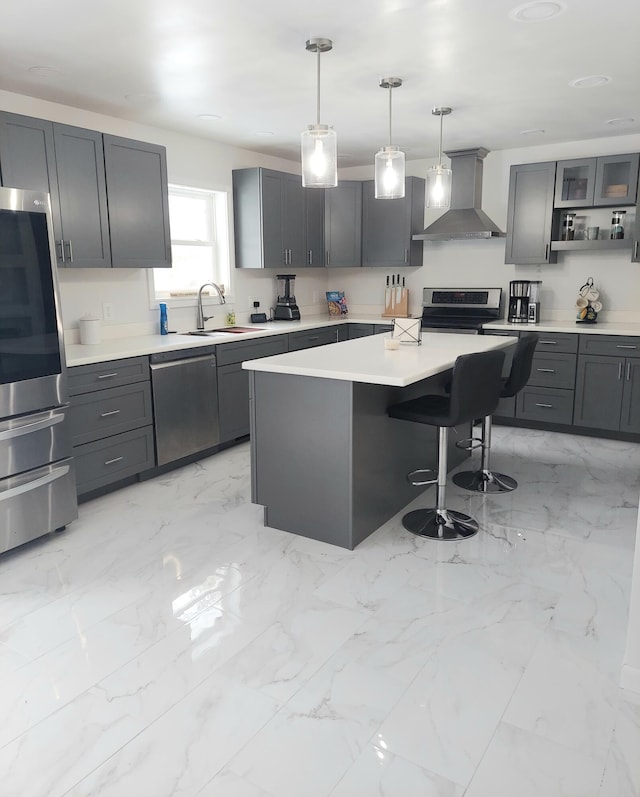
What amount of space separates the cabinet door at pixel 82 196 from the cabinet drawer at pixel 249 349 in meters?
1.05

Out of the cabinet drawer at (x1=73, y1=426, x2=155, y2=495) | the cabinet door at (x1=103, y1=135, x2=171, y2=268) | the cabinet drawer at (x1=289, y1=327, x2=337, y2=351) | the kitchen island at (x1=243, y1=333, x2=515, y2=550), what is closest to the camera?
the kitchen island at (x1=243, y1=333, x2=515, y2=550)

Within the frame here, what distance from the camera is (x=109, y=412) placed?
12.3 feet

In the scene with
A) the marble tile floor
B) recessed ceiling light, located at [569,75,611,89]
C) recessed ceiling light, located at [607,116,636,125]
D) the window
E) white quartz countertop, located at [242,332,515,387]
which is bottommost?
the marble tile floor

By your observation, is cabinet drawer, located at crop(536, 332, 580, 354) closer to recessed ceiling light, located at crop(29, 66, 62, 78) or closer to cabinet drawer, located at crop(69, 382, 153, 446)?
cabinet drawer, located at crop(69, 382, 153, 446)

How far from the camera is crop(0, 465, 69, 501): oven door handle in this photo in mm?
2943

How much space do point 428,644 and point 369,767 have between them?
64cm

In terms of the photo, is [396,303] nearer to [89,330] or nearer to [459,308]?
[459,308]

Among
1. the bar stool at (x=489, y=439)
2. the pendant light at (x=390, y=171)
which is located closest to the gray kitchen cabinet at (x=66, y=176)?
the pendant light at (x=390, y=171)

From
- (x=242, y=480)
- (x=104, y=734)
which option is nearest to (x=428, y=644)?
(x=104, y=734)

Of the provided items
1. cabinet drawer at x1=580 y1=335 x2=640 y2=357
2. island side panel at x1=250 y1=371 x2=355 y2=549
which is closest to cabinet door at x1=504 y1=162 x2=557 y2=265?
cabinet drawer at x1=580 y1=335 x2=640 y2=357

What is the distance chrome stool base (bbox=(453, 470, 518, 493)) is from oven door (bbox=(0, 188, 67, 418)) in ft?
8.24

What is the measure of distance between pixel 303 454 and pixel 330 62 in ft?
6.73

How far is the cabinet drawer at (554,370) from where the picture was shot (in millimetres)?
5017

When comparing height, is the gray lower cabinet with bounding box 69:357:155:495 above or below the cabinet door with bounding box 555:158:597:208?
below
